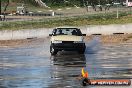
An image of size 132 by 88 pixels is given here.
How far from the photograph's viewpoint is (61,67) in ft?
69.9

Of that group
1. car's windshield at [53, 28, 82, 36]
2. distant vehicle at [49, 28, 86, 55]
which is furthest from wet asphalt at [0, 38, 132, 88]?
car's windshield at [53, 28, 82, 36]

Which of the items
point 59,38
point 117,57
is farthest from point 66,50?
point 117,57

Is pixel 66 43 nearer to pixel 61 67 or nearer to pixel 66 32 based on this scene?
pixel 66 32

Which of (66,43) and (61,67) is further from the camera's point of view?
(66,43)

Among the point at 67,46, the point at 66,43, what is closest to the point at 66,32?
the point at 66,43

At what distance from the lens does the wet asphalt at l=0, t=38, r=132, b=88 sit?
16.3m

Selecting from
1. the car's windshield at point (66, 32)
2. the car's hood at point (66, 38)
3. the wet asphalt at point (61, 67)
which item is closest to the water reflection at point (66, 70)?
the wet asphalt at point (61, 67)

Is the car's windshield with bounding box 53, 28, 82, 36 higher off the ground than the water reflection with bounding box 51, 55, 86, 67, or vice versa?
the car's windshield with bounding box 53, 28, 82, 36

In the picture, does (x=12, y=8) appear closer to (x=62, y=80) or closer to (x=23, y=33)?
(x=23, y=33)

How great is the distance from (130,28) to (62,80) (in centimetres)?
2586

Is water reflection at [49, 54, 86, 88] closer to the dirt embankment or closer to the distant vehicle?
the distant vehicle

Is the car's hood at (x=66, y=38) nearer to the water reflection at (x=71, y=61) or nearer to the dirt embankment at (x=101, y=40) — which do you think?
the water reflection at (x=71, y=61)

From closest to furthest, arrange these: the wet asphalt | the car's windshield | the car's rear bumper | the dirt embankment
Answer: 1. the wet asphalt
2. the car's rear bumper
3. the car's windshield
4. the dirt embankment

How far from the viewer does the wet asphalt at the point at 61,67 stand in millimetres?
16297
